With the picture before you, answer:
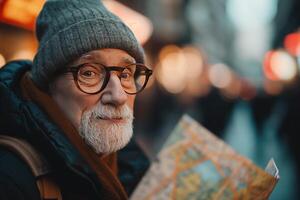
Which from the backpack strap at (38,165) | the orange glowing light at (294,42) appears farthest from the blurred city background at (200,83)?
the backpack strap at (38,165)

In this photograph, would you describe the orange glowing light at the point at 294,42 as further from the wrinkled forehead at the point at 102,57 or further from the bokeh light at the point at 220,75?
the bokeh light at the point at 220,75

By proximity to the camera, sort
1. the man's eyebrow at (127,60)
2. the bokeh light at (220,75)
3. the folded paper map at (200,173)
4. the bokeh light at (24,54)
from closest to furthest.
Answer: the folded paper map at (200,173) → the man's eyebrow at (127,60) → the bokeh light at (24,54) → the bokeh light at (220,75)

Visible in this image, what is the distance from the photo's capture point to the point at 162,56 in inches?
883

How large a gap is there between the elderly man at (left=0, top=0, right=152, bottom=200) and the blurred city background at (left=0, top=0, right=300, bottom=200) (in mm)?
1591

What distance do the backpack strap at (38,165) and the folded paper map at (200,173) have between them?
410mm

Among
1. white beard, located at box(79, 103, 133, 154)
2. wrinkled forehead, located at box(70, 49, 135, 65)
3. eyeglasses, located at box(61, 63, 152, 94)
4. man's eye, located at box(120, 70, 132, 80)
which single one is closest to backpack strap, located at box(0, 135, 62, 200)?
white beard, located at box(79, 103, 133, 154)

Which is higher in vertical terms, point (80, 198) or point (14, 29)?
point (80, 198)

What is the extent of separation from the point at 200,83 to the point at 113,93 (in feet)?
103

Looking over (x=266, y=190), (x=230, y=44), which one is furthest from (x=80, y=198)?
(x=230, y=44)

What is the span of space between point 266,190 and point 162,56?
2024 centimetres

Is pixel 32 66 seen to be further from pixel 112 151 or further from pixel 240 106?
pixel 240 106

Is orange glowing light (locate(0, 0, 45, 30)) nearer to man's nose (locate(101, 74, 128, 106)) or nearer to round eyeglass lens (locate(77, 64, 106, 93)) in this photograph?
round eyeglass lens (locate(77, 64, 106, 93))

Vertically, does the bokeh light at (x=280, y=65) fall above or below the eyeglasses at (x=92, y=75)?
below

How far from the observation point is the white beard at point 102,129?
271 centimetres
